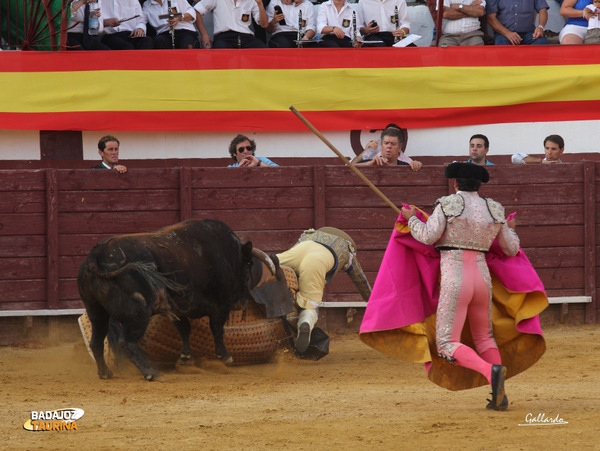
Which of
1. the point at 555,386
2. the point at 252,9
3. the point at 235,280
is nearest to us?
the point at 555,386

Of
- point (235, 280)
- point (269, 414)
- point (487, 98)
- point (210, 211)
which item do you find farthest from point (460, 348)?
point (487, 98)

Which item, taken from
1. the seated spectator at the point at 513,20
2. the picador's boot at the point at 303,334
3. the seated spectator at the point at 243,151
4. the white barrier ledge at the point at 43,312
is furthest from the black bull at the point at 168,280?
the seated spectator at the point at 513,20

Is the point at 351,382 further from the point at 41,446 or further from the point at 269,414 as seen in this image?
the point at 41,446

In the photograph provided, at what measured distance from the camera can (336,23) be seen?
29.1 ft

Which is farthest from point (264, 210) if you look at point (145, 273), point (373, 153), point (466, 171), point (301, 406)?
point (466, 171)

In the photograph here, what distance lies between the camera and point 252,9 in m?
8.76

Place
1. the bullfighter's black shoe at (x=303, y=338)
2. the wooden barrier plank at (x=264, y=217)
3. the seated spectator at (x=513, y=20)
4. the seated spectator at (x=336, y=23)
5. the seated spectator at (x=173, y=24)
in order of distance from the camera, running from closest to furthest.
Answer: the bullfighter's black shoe at (x=303, y=338), the wooden barrier plank at (x=264, y=217), the seated spectator at (x=173, y=24), the seated spectator at (x=336, y=23), the seated spectator at (x=513, y=20)

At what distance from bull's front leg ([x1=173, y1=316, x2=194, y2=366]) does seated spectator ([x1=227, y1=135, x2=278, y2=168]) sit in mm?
2046

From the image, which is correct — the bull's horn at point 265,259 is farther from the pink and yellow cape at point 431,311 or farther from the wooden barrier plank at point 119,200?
the wooden barrier plank at point 119,200

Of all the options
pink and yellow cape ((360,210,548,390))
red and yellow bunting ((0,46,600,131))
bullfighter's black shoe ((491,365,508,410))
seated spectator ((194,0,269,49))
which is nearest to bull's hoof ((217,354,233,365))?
pink and yellow cape ((360,210,548,390))

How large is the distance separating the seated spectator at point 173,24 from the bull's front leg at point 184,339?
323 cm

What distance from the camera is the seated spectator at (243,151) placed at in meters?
7.93

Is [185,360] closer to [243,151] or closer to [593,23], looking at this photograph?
[243,151]

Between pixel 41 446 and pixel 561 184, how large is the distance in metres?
5.68
